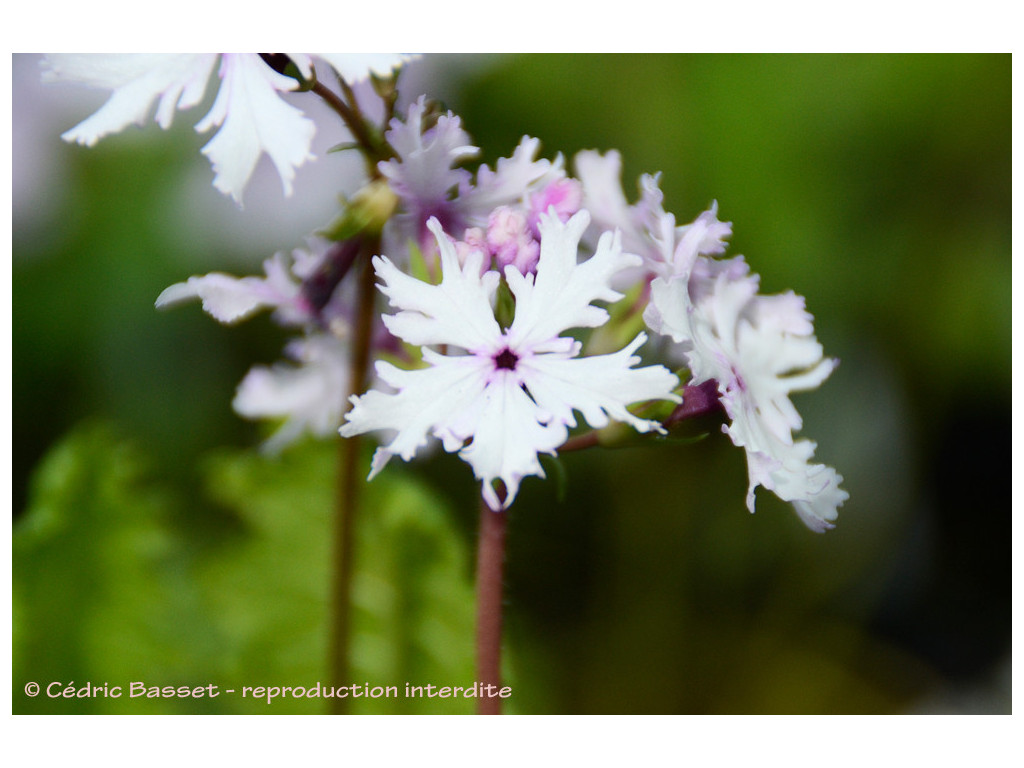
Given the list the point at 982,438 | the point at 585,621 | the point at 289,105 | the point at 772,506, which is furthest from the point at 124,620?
the point at 982,438

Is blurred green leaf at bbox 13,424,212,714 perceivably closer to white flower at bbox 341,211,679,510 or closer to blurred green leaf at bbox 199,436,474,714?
blurred green leaf at bbox 199,436,474,714

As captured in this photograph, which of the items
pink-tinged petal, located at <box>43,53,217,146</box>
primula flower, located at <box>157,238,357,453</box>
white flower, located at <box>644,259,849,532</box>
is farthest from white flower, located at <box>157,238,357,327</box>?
white flower, located at <box>644,259,849,532</box>

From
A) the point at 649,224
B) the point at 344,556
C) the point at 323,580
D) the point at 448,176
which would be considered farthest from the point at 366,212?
the point at 323,580

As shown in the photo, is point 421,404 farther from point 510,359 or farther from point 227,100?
point 227,100

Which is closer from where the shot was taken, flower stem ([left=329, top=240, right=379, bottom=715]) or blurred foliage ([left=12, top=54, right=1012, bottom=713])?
flower stem ([left=329, top=240, right=379, bottom=715])

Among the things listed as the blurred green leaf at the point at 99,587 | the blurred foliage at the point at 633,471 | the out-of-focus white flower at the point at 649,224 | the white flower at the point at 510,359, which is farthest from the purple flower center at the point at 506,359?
the blurred green leaf at the point at 99,587

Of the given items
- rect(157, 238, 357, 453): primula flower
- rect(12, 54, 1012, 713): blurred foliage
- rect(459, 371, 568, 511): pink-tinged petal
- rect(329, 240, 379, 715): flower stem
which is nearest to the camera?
rect(459, 371, 568, 511): pink-tinged petal
